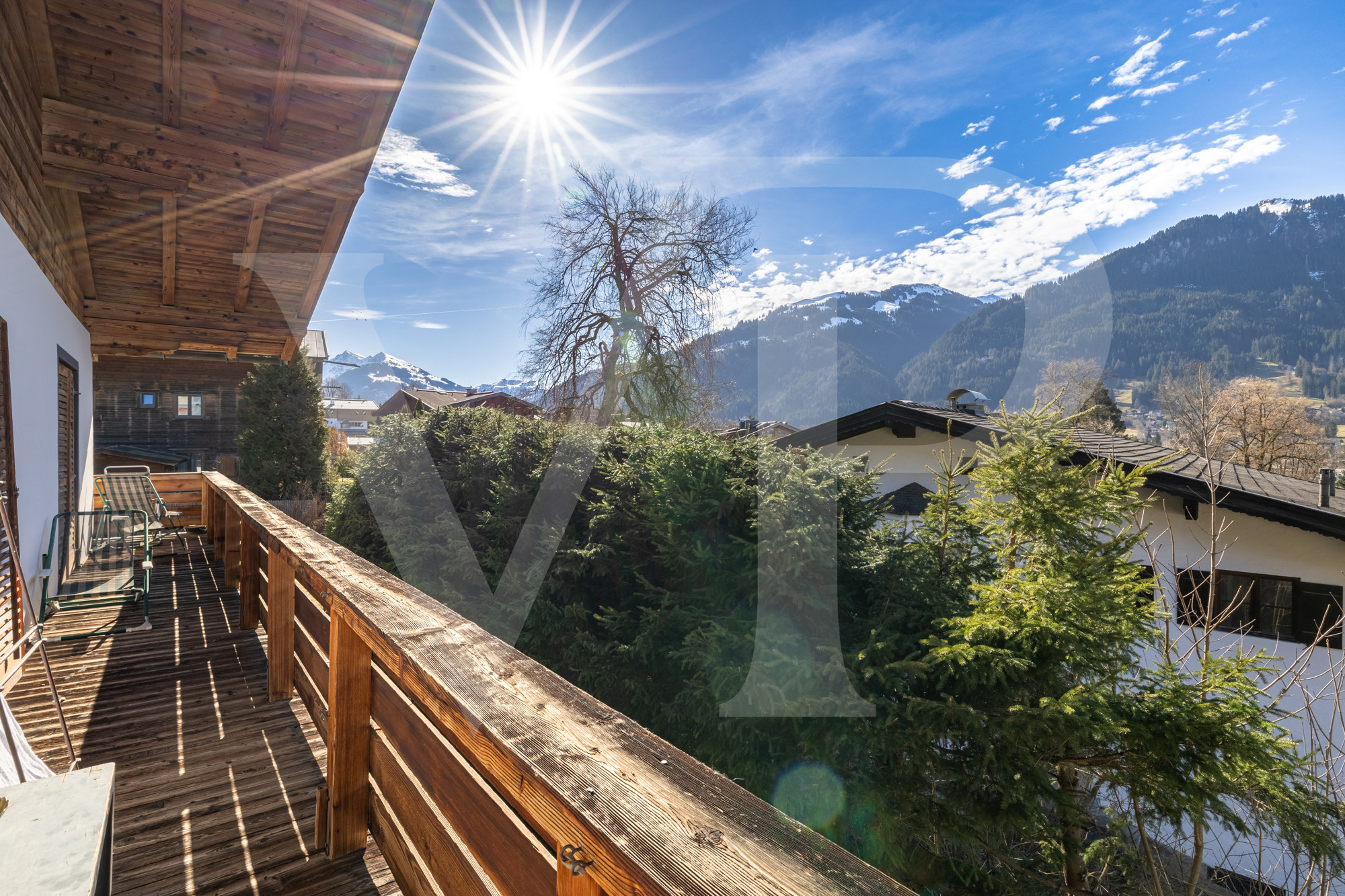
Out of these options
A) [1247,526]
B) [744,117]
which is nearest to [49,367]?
[1247,526]

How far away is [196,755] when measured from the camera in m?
2.47

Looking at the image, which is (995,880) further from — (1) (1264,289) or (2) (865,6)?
(1) (1264,289)

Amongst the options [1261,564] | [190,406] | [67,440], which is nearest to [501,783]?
[67,440]

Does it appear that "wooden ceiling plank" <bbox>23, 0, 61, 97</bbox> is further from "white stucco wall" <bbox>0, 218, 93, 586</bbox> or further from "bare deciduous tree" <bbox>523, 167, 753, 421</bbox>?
"bare deciduous tree" <bbox>523, 167, 753, 421</bbox>

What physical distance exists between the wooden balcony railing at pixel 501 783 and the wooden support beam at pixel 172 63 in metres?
2.60

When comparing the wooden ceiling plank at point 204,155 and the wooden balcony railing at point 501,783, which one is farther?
the wooden ceiling plank at point 204,155

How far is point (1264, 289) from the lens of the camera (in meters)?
112

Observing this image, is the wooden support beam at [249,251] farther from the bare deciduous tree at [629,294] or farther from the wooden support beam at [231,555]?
the bare deciduous tree at [629,294]

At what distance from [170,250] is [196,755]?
4.21 meters

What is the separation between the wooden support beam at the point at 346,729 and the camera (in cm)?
163

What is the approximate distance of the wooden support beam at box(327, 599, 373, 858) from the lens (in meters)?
1.63

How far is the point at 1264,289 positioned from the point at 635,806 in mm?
162005

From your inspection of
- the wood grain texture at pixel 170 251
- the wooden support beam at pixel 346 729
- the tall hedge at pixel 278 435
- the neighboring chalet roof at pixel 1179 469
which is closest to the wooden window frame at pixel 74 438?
the wood grain texture at pixel 170 251

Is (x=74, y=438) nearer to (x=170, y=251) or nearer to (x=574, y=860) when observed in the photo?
(x=170, y=251)
